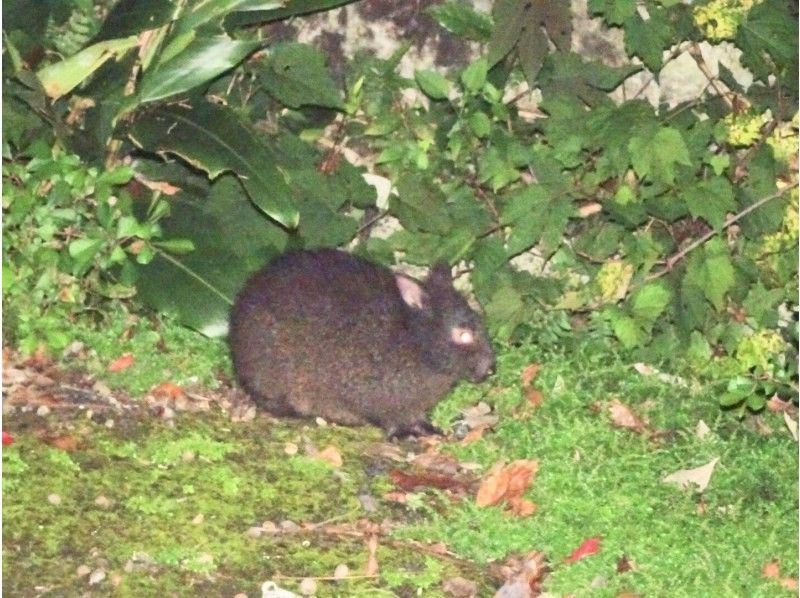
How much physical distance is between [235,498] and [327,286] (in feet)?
4.26

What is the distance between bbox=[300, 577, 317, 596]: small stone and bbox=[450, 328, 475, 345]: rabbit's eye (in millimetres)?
1750

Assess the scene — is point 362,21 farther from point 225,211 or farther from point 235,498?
point 235,498

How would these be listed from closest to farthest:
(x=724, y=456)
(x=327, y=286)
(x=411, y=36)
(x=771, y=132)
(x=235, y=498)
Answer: (x=235, y=498), (x=724, y=456), (x=327, y=286), (x=771, y=132), (x=411, y=36)

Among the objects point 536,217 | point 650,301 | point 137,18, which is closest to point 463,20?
point 536,217

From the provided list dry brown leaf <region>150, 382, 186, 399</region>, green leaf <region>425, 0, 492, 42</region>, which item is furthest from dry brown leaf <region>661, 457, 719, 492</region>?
green leaf <region>425, 0, 492, 42</region>

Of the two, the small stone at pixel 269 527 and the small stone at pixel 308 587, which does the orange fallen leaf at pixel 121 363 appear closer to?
the small stone at pixel 269 527

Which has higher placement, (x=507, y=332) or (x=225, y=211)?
(x=225, y=211)

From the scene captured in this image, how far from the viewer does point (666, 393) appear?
6.72 m

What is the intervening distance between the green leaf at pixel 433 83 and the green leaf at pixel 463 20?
0.30 metres

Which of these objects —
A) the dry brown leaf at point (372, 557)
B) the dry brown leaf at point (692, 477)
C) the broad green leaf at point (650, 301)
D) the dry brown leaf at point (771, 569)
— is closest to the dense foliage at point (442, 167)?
the broad green leaf at point (650, 301)

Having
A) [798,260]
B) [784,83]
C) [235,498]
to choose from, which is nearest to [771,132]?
[784,83]

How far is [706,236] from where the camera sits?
678 cm

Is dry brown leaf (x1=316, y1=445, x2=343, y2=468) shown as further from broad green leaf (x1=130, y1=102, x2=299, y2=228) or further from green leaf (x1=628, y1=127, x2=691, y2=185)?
green leaf (x1=628, y1=127, x2=691, y2=185)

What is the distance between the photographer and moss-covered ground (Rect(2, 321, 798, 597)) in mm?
5012
